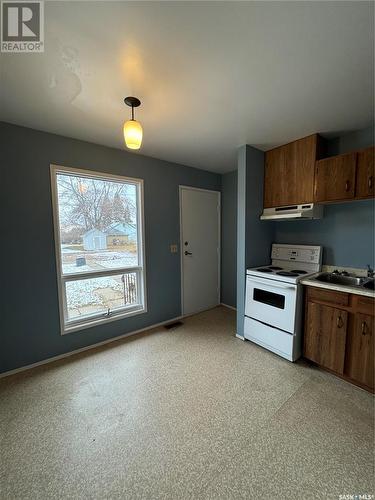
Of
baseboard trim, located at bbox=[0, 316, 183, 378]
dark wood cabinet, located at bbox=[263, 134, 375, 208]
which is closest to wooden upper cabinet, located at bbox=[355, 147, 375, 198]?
dark wood cabinet, located at bbox=[263, 134, 375, 208]

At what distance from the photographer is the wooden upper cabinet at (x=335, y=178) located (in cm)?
194

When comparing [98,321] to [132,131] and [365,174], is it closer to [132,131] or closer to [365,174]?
[132,131]

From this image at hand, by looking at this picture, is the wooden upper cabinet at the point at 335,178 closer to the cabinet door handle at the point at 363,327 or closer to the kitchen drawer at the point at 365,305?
the kitchen drawer at the point at 365,305

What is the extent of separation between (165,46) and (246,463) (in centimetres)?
248

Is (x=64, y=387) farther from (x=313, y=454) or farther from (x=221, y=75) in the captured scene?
(x=221, y=75)

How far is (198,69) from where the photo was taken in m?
Result: 1.29

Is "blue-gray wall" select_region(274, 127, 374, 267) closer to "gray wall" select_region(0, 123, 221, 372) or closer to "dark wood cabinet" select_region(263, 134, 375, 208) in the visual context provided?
"dark wood cabinet" select_region(263, 134, 375, 208)

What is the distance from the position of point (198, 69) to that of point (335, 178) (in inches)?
65.8

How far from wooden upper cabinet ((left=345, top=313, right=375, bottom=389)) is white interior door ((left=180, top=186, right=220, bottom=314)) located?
82.7 inches

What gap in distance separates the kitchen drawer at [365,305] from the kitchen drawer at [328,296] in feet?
0.27

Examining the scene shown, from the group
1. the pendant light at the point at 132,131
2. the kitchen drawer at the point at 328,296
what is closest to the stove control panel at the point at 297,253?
the kitchen drawer at the point at 328,296

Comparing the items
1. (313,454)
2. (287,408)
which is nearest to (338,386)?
(287,408)

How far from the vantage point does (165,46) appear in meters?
1.12

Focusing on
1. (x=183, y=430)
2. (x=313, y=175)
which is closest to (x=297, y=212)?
(x=313, y=175)
